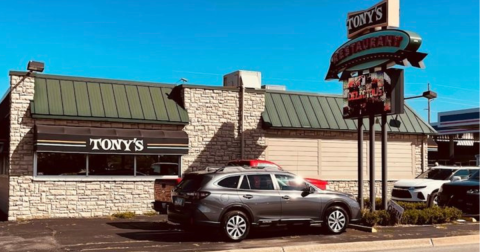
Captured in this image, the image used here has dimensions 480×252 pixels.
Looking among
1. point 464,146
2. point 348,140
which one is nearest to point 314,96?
point 348,140

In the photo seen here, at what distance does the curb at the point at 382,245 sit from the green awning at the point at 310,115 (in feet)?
29.4

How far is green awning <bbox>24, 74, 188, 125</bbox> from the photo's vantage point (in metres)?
17.3

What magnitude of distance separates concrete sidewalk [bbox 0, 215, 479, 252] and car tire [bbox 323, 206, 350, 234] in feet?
0.70

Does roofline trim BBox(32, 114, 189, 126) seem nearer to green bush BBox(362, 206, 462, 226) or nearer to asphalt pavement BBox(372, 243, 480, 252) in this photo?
green bush BBox(362, 206, 462, 226)

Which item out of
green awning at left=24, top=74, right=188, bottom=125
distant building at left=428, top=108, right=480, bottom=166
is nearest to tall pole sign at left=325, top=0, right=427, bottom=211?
green awning at left=24, top=74, right=188, bottom=125

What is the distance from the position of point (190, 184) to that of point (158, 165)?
6770mm

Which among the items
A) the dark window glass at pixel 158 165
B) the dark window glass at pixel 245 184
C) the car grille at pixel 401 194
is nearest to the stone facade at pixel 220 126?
the dark window glass at pixel 158 165

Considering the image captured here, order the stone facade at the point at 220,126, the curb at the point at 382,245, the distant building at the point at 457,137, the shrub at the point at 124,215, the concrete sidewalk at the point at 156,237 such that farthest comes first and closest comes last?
the distant building at the point at 457,137
the stone facade at the point at 220,126
the shrub at the point at 124,215
the concrete sidewalk at the point at 156,237
the curb at the point at 382,245

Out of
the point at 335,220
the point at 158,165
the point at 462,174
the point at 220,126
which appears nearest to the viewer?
the point at 335,220

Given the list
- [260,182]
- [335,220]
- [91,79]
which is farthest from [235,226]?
[91,79]

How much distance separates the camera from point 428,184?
62.7ft

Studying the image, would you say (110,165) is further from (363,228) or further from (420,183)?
(420,183)

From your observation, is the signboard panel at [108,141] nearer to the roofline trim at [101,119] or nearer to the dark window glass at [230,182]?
the roofline trim at [101,119]

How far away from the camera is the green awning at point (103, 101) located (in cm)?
1728
